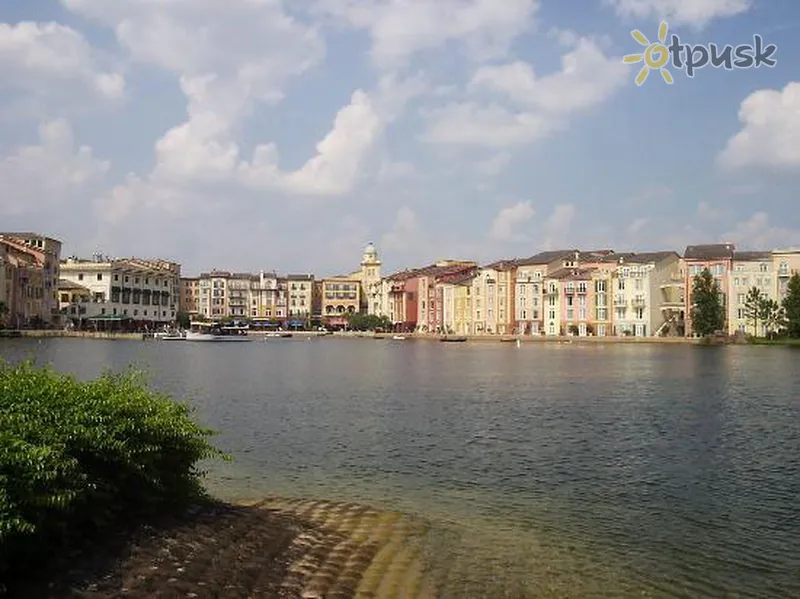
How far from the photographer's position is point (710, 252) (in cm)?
11488

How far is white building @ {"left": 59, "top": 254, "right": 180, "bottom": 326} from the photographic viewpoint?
146 m

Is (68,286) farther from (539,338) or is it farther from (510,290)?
(539,338)

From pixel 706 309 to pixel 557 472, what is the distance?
9064cm

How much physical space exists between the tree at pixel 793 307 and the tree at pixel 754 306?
15.4ft

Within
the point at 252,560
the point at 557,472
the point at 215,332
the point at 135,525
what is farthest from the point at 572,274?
the point at 135,525

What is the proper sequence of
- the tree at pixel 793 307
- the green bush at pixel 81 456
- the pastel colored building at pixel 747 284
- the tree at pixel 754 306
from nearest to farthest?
the green bush at pixel 81 456 → the tree at pixel 793 307 → the tree at pixel 754 306 → the pastel colored building at pixel 747 284

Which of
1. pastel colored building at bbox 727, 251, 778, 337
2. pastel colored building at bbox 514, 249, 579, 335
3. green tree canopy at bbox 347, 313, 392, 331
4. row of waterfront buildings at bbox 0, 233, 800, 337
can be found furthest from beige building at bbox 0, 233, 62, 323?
pastel colored building at bbox 727, 251, 778, 337

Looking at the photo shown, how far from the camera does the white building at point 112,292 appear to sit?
146 m

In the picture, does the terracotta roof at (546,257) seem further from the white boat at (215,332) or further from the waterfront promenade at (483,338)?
the white boat at (215,332)

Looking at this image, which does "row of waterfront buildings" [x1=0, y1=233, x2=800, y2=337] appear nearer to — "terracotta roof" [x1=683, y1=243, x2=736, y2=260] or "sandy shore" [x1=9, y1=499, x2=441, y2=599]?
"terracotta roof" [x1=683, y1=243, x2=736, y2=260]

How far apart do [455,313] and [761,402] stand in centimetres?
12195

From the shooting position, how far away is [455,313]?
157500mm

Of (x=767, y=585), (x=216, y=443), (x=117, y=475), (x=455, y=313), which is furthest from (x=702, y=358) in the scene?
(x=455, y=313)

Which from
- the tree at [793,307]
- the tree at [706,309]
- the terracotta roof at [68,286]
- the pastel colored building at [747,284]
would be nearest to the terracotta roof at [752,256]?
the pastel colored building at [747,284]
